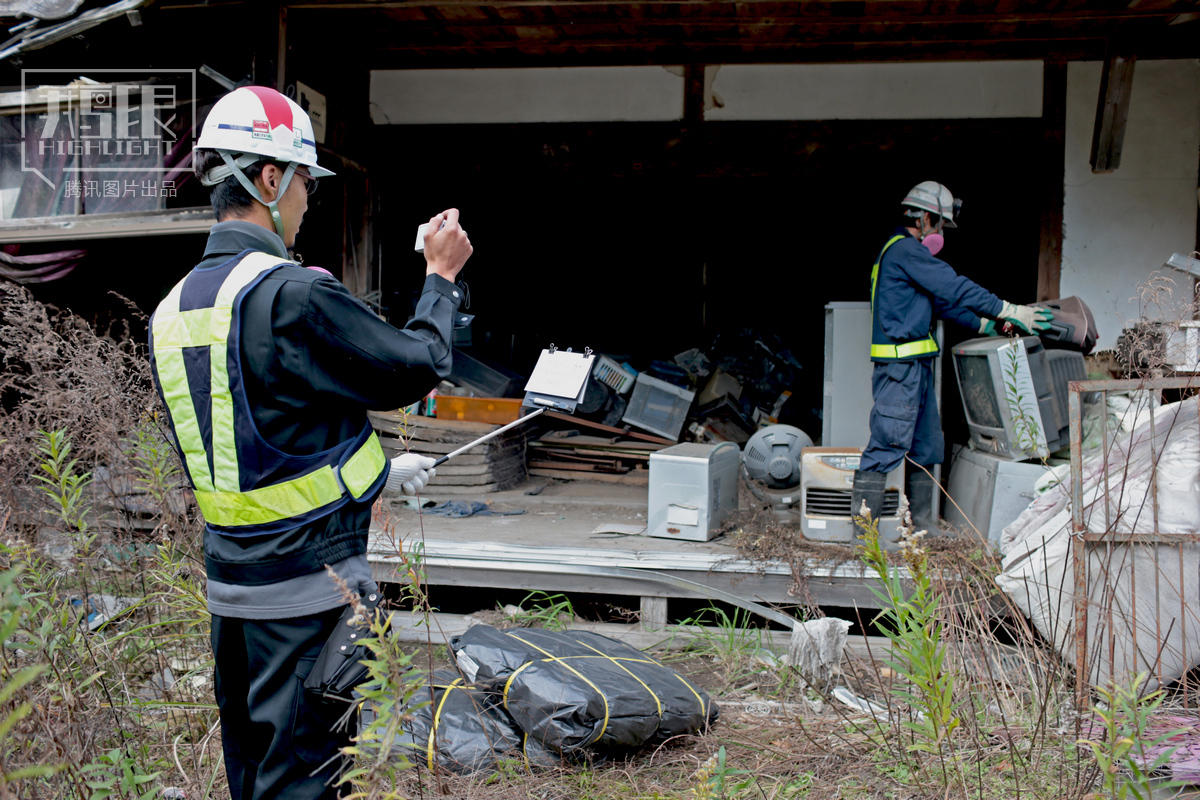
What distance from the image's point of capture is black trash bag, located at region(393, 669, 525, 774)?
2.89 m

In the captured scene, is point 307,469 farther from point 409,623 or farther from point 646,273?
point 646,273

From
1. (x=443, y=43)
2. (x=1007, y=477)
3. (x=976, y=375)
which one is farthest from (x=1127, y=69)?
(x=443, y=43)

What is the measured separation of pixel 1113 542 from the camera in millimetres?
3129

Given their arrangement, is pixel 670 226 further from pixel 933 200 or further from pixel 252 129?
pixel 252 129

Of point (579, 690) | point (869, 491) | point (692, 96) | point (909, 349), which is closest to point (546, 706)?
point (579, 690)

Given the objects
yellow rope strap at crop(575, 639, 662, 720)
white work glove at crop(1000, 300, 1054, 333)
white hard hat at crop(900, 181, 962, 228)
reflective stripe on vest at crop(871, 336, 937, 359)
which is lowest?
yellow rope strap at crop(575, 639, 662, 720)

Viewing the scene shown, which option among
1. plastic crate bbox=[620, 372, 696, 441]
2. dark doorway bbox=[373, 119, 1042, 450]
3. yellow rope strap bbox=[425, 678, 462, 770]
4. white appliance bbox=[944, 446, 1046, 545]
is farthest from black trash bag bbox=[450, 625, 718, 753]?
dark doorway bbox=[373, 119, 1042, 450]

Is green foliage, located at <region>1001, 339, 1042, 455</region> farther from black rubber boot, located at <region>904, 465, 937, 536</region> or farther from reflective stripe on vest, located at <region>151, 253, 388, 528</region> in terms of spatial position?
reflective stripe on vest, located at <region>151, 253, 388, 528</region>

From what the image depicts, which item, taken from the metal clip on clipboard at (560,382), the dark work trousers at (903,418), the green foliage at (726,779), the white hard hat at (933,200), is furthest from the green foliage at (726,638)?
the white hard hat at (933,200)

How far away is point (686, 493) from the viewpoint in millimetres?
4770

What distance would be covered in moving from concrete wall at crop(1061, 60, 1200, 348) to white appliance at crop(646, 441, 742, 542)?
2.66m

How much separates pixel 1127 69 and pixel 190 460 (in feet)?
17.9

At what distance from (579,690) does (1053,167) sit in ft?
15.1

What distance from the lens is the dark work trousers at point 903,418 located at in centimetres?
442
